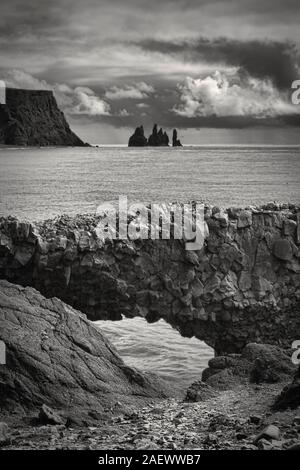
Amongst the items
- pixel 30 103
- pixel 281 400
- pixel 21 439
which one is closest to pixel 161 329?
pixel 281 400

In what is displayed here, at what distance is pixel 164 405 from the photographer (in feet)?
42.0

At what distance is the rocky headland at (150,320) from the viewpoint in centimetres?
1057

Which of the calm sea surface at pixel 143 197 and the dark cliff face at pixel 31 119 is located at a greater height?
the dark cliff face at pixel 31 119

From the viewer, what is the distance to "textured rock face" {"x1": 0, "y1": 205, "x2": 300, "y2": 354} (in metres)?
18.0

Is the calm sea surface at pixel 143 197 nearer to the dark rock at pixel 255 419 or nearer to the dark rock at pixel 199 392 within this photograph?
the dark rock at pixel 199 392

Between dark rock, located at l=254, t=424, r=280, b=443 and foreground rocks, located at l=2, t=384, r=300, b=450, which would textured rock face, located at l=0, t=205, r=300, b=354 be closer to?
foreground rocks, located at l=2, t=384, r=300, b=450

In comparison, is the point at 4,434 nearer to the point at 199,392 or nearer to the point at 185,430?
the point at 185,430

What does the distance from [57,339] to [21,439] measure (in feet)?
10.7

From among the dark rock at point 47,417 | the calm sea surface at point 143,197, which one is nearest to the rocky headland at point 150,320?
the dark rock at point 47,417

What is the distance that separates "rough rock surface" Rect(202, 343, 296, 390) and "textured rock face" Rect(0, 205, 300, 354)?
163 inches

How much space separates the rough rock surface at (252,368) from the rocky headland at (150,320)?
0.03 m

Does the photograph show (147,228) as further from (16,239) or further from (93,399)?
(93,399)

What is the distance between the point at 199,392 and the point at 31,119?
6638 cm

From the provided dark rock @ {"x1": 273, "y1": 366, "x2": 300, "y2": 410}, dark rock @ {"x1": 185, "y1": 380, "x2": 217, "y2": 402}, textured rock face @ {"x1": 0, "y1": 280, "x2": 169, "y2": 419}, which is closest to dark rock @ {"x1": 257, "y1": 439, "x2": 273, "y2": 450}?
dark rock @ {"x1": 273, "y1": 366, "x2": 300, "y2": 410}
